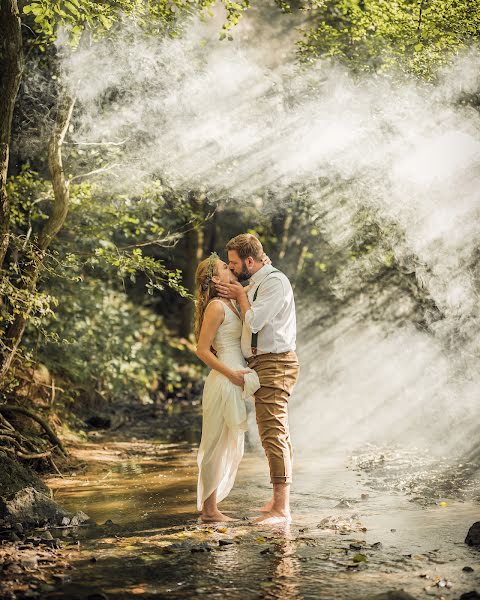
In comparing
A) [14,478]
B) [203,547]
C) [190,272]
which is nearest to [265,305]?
[203,547]

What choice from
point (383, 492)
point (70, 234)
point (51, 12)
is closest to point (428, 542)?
point (383, 492)

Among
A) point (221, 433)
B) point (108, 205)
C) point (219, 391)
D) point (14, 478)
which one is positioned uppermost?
point (108, 205)

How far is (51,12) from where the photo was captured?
270 inches

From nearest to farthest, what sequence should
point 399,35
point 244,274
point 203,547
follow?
point 203,547
point 244,274
point 399,35

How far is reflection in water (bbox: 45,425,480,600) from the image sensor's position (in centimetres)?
416

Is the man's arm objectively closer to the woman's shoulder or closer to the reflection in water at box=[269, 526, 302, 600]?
the woman's shoulder

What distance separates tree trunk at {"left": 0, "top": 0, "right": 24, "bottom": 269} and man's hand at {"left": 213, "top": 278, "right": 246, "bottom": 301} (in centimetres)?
250

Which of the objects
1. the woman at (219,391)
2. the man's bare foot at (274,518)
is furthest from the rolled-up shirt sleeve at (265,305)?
the man's bare foot at (274,518)

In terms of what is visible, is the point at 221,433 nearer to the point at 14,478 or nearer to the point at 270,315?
the point at 270,315

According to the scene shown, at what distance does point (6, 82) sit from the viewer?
7.55 meters

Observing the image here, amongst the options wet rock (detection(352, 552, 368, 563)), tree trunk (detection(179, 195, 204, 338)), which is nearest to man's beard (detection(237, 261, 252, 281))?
wet rock (detection(352, 552, 368, 563))

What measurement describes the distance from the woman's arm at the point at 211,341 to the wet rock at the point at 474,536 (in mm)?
2029

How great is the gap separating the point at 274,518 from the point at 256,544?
0.65 meters

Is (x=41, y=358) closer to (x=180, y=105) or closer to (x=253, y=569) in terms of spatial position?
Answer: (x=180, y=105)
